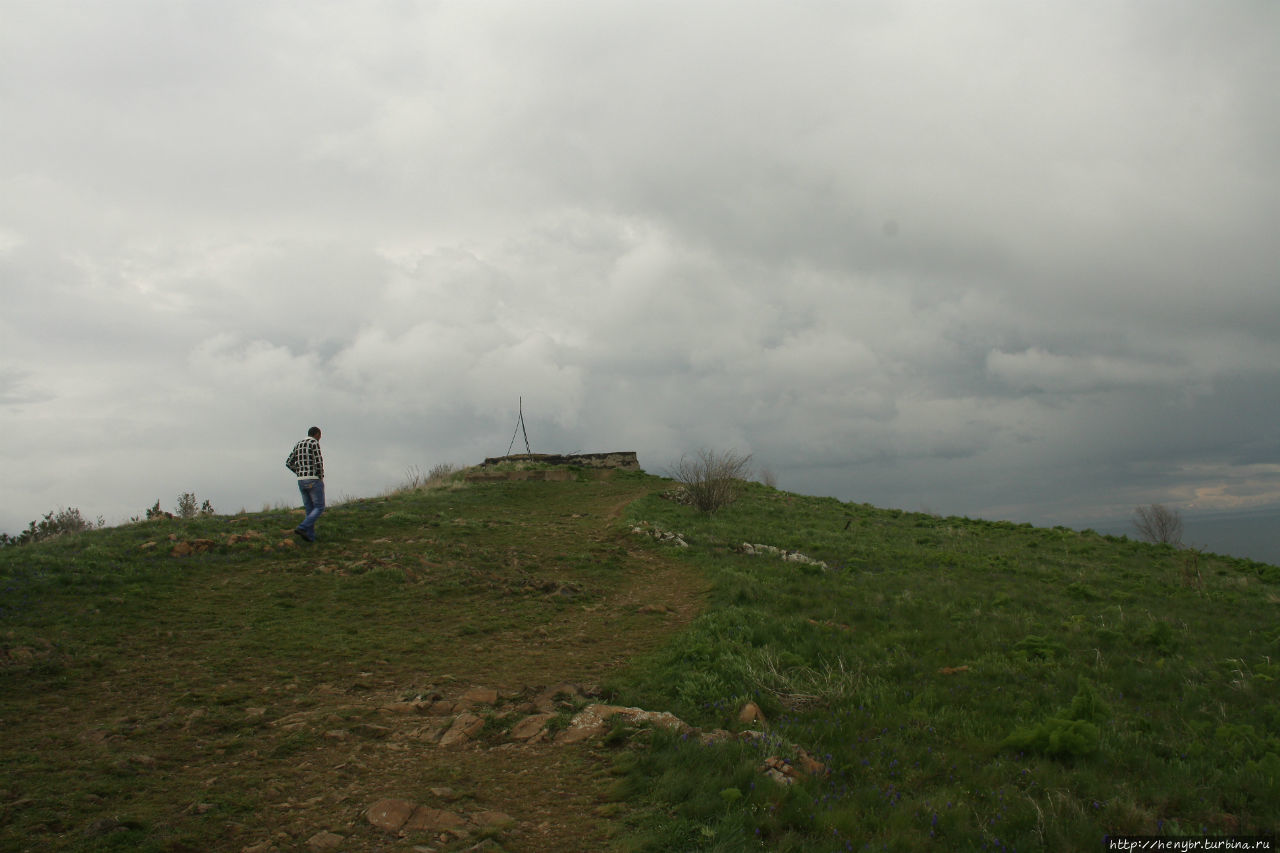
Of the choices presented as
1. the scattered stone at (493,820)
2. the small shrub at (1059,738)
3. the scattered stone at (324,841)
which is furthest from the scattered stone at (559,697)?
the small shrub at (1059,738)

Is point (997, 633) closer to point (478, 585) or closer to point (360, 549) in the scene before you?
point (478, 585)

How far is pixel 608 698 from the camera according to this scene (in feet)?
22.5

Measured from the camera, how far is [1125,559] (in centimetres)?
1875

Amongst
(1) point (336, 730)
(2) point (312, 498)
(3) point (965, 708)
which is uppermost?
(2) point (312, 498)

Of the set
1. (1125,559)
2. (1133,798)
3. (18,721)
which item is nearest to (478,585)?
(18,721)

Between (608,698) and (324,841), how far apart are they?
3.18m

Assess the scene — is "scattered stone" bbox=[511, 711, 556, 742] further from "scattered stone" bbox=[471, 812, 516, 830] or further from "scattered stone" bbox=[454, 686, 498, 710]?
"scattered stone" bbox=[471, 812, 516, 830]

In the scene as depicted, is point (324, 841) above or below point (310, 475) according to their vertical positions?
below

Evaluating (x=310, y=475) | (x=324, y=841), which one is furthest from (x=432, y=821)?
(x=310, y=475)

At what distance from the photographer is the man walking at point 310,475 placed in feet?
46.4

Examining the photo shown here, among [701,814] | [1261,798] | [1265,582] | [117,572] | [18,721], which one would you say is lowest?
[1265,582]

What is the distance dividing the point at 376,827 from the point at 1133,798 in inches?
210

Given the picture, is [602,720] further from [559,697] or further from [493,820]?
[493,820]

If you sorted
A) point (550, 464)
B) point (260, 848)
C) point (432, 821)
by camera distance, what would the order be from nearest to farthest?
point (260, 848)
point (432, 821)
point (550, 464)
